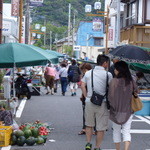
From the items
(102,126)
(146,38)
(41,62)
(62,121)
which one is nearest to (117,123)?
(102,126)

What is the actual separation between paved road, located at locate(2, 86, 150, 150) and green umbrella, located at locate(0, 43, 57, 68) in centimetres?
194

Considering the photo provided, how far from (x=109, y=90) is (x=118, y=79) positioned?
0.28 metres

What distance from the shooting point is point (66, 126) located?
1193cm

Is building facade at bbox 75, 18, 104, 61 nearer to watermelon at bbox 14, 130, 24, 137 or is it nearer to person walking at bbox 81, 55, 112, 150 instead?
watermelon at bbox 14, 130, 24, 137

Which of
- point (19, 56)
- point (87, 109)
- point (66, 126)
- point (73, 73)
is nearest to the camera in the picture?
point (87, 109)

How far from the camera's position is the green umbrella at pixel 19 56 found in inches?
413

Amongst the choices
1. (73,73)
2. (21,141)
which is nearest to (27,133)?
(21,141)

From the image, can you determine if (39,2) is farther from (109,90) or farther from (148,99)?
(109,90)

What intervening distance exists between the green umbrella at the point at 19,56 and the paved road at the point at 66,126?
1.94 metres

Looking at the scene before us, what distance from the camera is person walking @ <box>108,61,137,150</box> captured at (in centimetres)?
745

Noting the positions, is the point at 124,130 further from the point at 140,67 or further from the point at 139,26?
the point at 139,26

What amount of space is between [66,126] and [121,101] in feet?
15.4

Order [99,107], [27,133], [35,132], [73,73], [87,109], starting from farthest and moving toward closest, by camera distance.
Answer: [73,73], [35,132], [27,133], [87,109], [99,107]

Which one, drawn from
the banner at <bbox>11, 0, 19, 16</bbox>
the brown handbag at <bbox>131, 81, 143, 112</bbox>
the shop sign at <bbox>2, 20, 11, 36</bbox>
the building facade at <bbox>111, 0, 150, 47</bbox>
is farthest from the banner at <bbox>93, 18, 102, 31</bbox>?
the brown handbag at <bbox>131, 81, 143, 112</bbox>
